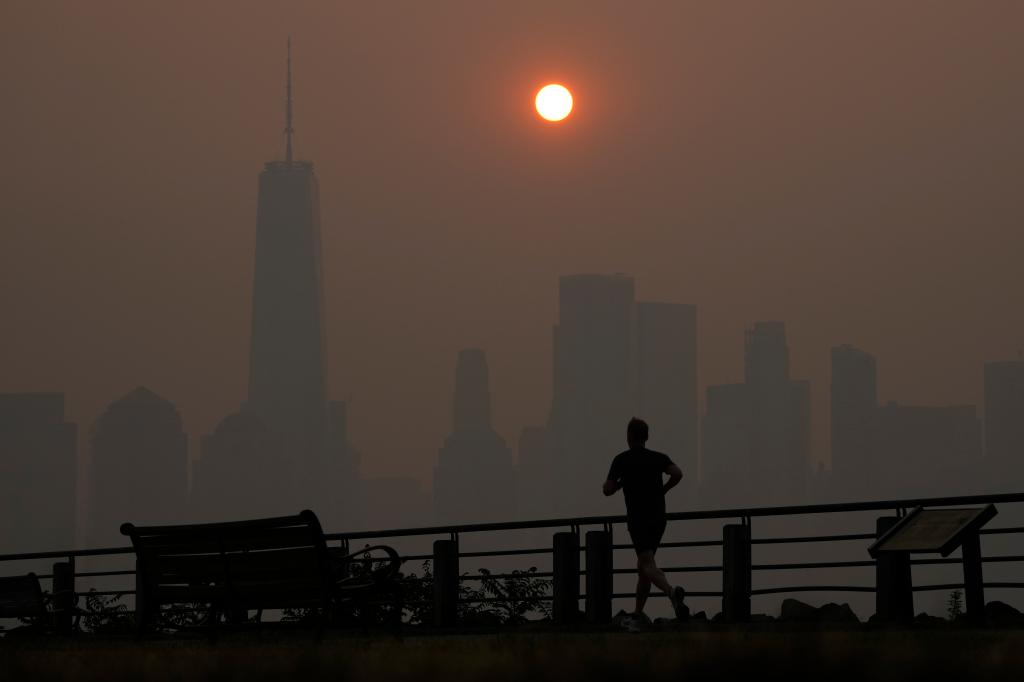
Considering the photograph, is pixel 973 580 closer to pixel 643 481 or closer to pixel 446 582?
pixel 643 481

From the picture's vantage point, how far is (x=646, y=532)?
47.7 ft

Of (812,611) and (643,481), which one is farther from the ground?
(643,481)

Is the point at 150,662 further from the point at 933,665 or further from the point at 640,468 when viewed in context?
the point at 640,468

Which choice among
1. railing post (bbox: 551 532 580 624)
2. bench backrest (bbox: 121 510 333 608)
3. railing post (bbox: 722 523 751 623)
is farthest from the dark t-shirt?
bench backrest (bbox: 121 510 333 608)

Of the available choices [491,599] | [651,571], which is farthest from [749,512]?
[491,599]

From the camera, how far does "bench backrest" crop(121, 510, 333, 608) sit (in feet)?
34.4

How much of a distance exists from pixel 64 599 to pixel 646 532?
9461 millimetres

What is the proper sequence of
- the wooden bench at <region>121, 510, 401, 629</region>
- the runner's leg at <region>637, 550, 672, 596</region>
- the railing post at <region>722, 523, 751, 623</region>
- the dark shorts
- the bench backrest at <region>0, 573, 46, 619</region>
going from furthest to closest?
the railing post at <region>722, 523, 751, 623</region> → the bench backrest at <region>0, 573, 46, 619</region> → the runner's leg at <region>637, 550, 672, 596</region> → the dark shorts → the wooden bench at <region>121, 510, 401, 629</region>

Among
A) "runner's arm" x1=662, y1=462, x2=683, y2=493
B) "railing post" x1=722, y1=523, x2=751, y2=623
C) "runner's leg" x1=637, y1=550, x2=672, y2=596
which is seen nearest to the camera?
"runner's arm" x1=662, y1=462, x2=683, y2=493

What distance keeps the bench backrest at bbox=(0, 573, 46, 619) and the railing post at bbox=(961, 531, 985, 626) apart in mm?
7457

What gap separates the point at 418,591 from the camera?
776 inches

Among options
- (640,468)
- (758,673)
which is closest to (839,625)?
(640,468)

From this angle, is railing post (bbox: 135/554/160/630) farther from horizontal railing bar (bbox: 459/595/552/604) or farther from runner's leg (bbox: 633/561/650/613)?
horizontal railing bar (bbox: 459/595/552/604)

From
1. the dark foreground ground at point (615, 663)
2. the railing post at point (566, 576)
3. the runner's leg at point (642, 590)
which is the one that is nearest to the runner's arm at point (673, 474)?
the runner's leg at point (642, 590)
